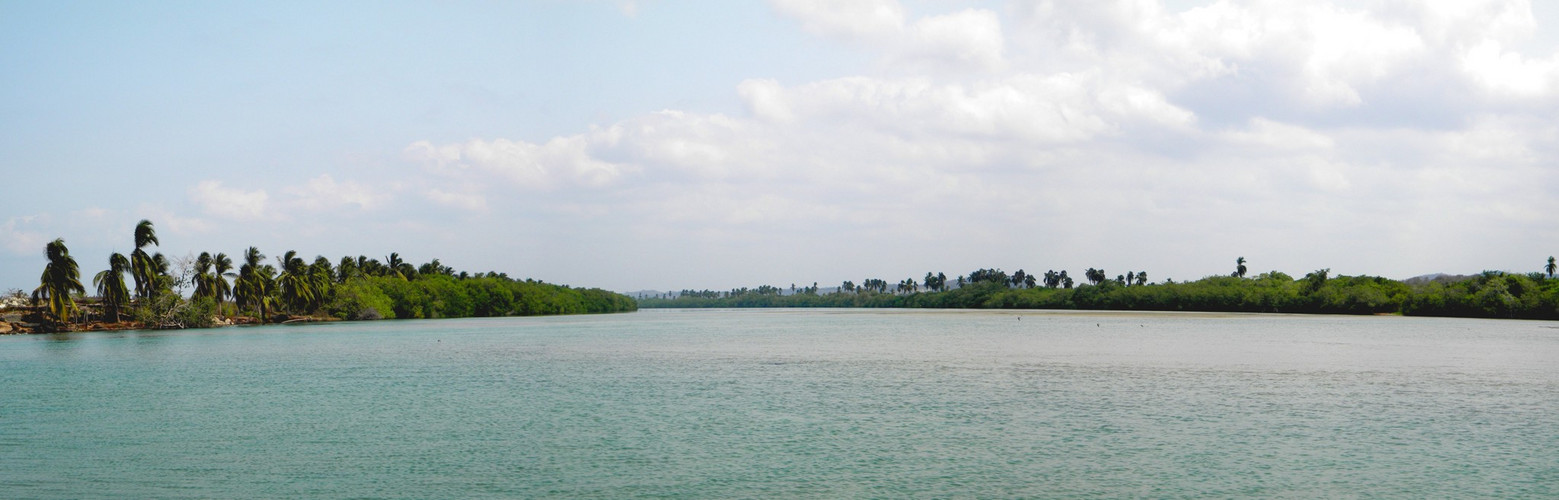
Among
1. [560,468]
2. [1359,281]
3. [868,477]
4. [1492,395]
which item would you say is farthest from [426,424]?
[1359,281]

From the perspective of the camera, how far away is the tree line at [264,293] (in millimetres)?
82188

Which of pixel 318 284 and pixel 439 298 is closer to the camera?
pixel 318 284

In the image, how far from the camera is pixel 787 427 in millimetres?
24125

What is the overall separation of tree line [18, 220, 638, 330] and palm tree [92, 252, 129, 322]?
0.27 ft

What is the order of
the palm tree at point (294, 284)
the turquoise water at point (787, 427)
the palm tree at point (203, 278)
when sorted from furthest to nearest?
1. the palm tree at point (294, 284)
2. the palm tree at point (203, 278)
3. the turquoise water at point (787, 427)

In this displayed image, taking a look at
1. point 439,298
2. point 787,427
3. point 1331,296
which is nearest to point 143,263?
point 439,298

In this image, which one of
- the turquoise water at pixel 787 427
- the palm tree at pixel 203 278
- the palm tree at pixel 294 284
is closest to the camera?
the turquoise water at pixel 787 427

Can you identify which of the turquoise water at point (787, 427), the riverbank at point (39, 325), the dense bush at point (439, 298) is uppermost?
the dense bush at point (439, 298)

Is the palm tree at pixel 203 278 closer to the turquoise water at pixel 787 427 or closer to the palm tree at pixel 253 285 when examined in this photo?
the palm tree at pixel 253 285

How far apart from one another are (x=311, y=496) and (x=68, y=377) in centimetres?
2934

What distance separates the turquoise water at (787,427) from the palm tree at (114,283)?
4431 cm

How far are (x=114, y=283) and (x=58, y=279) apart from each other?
8.10 meters

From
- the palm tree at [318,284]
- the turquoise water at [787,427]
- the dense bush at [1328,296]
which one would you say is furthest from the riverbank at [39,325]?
the dense bush at [1328,296]

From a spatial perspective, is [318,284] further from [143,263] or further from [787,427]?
[787,427]
